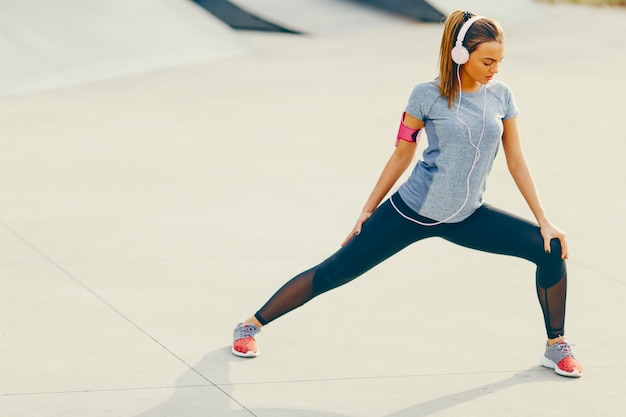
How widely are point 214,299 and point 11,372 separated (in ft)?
4.35

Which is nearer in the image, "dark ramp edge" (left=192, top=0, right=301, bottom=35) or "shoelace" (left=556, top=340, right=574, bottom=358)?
"shoelace" (left=556, top=340, right=574, bottom=358)

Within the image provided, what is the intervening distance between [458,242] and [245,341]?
3.40 ft

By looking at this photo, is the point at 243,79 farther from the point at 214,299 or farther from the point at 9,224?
the point at 214,299

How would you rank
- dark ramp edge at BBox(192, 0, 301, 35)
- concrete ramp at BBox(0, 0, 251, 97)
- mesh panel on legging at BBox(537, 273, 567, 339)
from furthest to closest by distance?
dark ramp edge at BBox(192, 0, 301, 35) → concrete ramp at BBox(0, 0, 251, 97) → mesh panel on legging at BBox(537, 273, 567, 339)

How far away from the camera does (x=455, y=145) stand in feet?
15.4

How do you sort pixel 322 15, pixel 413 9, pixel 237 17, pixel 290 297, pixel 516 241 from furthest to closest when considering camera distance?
pixel 413 9 → pixel 322 15 → pixel 237 17 → pixel 290 297 → pixel 516 241

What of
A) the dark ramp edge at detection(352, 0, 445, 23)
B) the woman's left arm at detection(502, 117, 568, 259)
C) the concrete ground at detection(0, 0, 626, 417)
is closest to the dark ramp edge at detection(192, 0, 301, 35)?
the dark ramp edge at detection(352, 0, 445, 23)

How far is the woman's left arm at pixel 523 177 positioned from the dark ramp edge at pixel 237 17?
1038cm

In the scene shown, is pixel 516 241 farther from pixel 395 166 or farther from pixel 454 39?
pixel 454 39

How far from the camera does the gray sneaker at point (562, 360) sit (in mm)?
5023

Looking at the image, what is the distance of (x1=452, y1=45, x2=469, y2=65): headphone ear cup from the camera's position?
459 cm

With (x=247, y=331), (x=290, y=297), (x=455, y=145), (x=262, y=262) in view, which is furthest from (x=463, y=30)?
(x=262, y=262)

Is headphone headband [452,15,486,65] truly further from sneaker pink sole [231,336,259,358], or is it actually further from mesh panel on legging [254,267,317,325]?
sneaker pink sole [231,336,259,358]

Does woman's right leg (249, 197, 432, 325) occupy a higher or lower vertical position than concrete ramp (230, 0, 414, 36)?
higher
